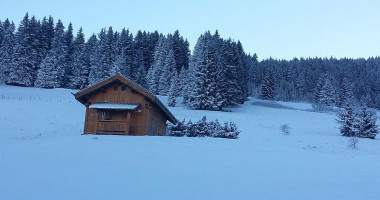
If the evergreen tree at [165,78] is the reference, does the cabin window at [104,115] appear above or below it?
below

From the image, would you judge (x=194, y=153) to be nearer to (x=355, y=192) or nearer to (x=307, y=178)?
(x=307, y=178)

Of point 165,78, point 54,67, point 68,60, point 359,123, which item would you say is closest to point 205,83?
point 165,78

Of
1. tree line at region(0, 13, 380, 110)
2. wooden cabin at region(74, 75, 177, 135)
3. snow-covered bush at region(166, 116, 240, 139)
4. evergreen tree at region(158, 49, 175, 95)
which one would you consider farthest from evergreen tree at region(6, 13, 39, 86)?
snow-covered bush at region(166, 116, 240, 139)

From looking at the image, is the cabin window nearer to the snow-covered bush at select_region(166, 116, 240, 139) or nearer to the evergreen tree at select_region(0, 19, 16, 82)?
the snow-covered bush at select_region(166, 116, 240, 139)

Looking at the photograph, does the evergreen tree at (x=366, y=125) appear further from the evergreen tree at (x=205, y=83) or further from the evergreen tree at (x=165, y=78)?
the evergreen tree at (x=165, y=78)

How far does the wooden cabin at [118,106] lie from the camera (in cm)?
2381

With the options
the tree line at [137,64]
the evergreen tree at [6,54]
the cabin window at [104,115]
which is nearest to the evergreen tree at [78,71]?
the tree line at [137,64]

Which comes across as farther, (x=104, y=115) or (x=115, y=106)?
(x=104, y=115)

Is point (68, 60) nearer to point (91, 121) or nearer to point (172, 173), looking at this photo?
point (91, 121)

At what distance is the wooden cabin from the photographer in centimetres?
2381

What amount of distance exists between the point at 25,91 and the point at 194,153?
5166 centimetres

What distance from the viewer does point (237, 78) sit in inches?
2506

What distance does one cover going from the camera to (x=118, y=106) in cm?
2344

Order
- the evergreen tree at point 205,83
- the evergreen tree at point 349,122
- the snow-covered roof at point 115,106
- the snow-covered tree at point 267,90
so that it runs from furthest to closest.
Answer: the snow-covered tree at point 267,90, the evergreen tree at point 205,83, the evergreen tree at point 349,122, the snow-covered roof at point 115,106
